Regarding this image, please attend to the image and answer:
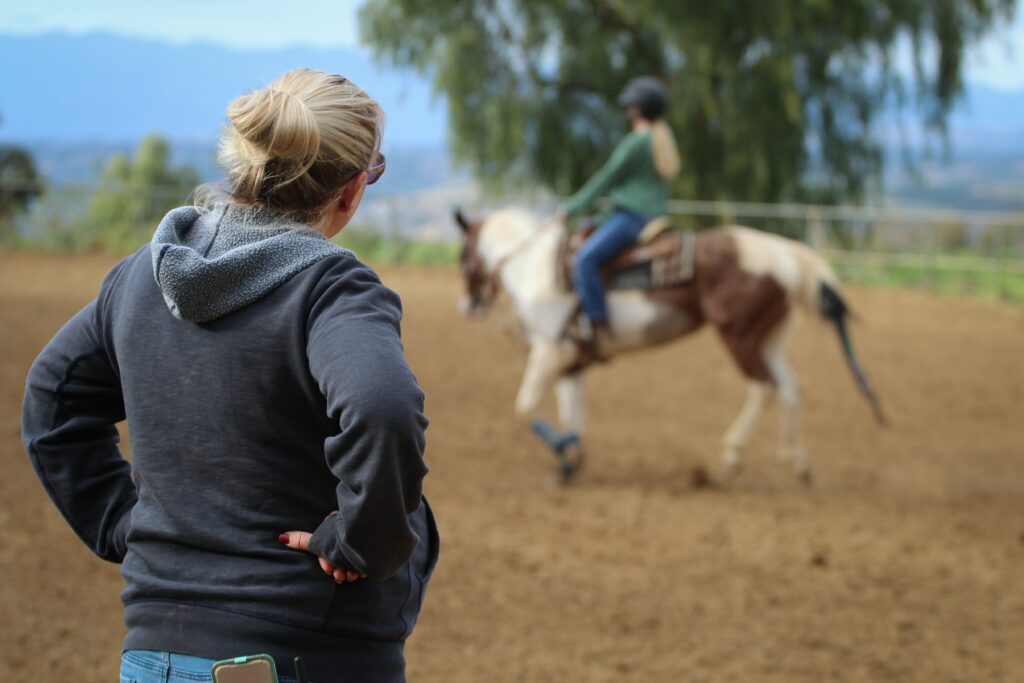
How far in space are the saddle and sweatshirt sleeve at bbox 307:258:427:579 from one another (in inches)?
238

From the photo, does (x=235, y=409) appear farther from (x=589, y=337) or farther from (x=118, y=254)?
(x=118, y=254)

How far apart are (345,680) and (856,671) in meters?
3.25

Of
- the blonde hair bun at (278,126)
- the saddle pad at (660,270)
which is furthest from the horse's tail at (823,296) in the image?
the blonde hair bun at (278,126)

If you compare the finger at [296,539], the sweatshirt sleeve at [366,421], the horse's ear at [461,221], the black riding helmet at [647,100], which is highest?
the sweatshirt sleeve at [366,421]

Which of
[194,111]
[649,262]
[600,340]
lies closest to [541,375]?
[600,340]

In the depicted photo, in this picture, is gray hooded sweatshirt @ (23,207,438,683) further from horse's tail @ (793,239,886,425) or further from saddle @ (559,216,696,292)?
horse's tail @ (793,239,886,425)

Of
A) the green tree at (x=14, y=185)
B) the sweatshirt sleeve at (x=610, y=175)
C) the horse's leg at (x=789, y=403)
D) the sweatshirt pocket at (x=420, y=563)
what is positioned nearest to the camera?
the sweatshirt pocket at (x=420, y=563)

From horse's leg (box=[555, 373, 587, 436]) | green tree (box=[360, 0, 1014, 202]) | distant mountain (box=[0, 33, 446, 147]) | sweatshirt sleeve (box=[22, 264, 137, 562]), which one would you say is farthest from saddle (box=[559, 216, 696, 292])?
green tree (box=[360, 0, 1014, 202])

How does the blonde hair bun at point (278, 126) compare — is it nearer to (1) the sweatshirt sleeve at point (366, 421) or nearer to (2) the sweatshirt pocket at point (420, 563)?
(1) the sweatshirt sleeve at point (366, 421)

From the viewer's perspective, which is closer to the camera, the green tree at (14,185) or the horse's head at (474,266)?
the horse's head at (474,266)

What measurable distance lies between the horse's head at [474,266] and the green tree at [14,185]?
12.5 m

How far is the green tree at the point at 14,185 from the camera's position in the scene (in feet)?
60.3

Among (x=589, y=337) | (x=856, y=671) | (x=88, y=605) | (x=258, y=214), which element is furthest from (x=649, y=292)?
(x=258, y=214)

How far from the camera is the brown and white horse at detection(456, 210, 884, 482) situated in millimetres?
7227
